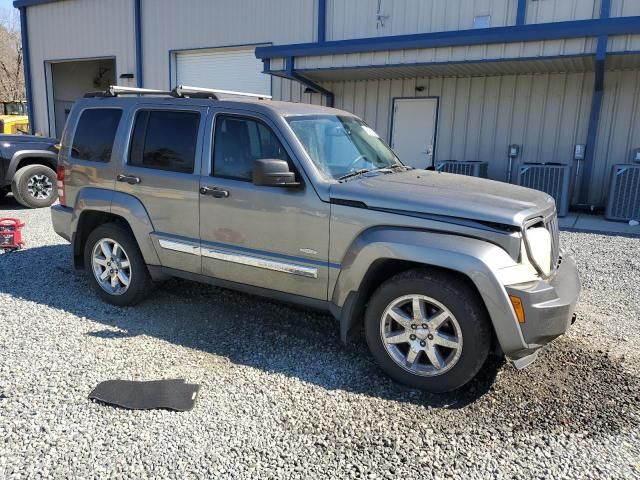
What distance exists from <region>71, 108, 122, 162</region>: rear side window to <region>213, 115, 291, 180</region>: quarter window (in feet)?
4.15

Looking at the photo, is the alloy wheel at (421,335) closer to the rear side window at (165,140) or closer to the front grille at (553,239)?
the front grille at (553,239)

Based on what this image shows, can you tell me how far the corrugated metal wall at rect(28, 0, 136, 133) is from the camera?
1734 cm

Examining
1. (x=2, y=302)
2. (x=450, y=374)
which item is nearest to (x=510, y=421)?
(x=450, y=374)

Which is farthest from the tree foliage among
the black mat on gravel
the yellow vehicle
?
the black mat on gravel

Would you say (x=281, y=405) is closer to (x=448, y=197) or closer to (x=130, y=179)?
(x=448, y=197)

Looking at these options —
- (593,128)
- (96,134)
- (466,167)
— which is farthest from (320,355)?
(593,128)

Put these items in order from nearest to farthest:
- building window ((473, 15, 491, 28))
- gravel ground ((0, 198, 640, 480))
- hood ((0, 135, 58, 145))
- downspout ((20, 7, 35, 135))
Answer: gravel ground ((0, 198, 640, 480)) → hood ((0, 135, 58, 145)) → building window ((473, 15, 491, 28)) → downspout ((20, 7, 35, 135))

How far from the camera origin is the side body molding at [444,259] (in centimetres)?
314

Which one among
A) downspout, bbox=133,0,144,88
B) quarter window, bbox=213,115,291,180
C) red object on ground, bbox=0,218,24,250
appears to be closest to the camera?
quarter window, bbox=213,115,291,180

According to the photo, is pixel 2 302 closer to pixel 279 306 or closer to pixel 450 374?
pixel 279 306

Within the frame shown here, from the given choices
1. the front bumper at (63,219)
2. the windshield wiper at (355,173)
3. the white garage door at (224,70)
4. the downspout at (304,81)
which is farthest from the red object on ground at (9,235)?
the white garage door at (224,70)

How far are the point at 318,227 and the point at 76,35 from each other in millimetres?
18873

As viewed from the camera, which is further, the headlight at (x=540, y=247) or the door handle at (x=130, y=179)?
the door handle at (x=130, y=179)

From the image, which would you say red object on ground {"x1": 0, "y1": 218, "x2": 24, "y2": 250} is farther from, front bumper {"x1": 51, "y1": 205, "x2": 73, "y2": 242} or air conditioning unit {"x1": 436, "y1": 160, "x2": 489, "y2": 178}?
air conditioning unit {"x1": 436, "y1": 160, "x2": 489, "y2": 178}
